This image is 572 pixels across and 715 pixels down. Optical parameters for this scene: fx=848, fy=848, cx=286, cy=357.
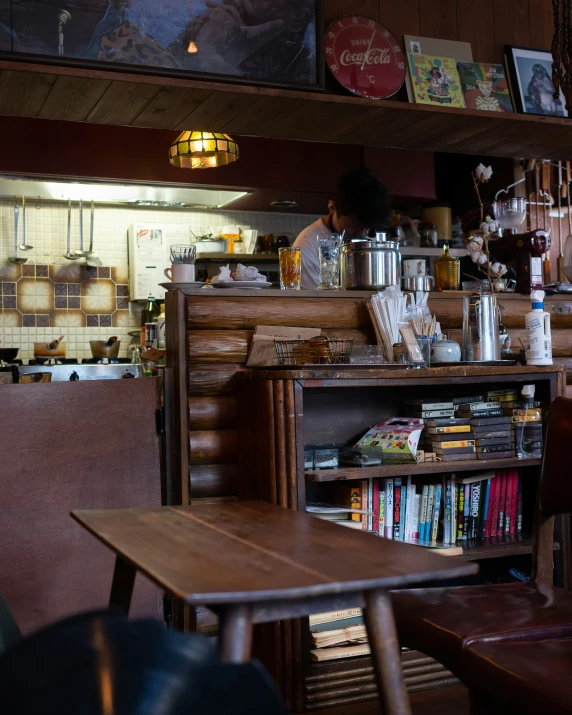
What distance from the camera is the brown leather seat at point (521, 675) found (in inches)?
57.7

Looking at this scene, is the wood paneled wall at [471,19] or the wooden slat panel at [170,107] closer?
the wooden slat panel at [170,107]

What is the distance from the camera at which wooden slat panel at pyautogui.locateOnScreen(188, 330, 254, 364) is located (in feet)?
10.6

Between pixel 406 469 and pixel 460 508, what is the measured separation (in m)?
0.45

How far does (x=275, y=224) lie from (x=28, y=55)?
185 inches

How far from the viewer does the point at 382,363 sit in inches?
122

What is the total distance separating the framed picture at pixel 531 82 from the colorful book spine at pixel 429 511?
1.80 m

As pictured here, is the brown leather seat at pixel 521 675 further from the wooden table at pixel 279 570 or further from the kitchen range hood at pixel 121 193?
the kitchen range hood at pixel 121 193

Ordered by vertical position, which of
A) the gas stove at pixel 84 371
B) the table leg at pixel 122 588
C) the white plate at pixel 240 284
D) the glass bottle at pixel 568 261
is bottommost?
the table leg at pixel 122 588

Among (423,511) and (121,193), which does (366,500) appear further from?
(121,193)

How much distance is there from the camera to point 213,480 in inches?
128

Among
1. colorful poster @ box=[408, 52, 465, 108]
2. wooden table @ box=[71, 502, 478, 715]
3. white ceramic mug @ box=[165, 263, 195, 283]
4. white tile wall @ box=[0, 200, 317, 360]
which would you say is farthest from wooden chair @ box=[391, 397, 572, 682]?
white tile wall @ box=[0, 200, 317, 360]

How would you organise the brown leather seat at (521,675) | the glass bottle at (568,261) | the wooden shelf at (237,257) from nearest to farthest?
the brown leather seat at (521,675) → the glass bottle at (568,261) → the wooden shelf at (237,257)

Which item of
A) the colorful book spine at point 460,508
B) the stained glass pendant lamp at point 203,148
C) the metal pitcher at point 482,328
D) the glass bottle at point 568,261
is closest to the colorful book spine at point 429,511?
the colorful book spine at point 460,508

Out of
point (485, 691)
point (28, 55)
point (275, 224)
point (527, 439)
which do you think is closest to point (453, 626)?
point (485, 691)
